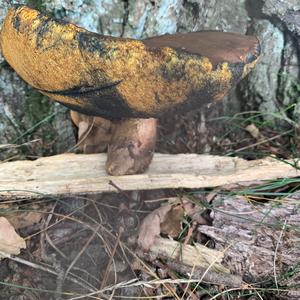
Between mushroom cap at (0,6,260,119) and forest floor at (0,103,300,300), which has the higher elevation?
mushroom cap at (0,6,260,119)

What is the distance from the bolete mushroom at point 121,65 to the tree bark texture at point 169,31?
46cm

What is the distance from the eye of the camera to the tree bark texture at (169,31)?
2.28 metres

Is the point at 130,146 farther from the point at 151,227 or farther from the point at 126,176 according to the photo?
the point at 151,227

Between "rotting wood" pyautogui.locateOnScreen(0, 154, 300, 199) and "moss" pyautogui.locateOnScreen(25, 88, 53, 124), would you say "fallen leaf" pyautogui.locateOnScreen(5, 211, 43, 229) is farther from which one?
"moss" pyautogui.locateOnScreen(25, 88, 53, 124)

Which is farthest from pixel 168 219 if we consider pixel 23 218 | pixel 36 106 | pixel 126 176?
pixel 36 106

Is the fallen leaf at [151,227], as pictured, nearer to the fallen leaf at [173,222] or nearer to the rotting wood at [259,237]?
the fallen leaf at [173,222]

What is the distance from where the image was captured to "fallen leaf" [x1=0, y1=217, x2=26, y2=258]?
2.08 metres

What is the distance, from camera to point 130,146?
2.14 m

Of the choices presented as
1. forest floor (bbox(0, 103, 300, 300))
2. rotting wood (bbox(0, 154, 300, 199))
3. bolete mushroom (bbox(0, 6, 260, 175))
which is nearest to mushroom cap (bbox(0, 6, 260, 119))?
bolete mushroom (bbox(0, 6, 260, 175))

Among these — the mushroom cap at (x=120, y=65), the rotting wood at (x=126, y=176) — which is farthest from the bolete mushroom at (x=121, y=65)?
the rotting wood at (x=126, y=176)

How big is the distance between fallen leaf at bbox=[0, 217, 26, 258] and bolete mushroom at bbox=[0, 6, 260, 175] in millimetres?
624

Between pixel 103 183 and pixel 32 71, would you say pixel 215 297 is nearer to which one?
pixel 103 183

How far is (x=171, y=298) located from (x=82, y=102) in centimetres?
87

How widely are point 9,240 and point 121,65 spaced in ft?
3.18
